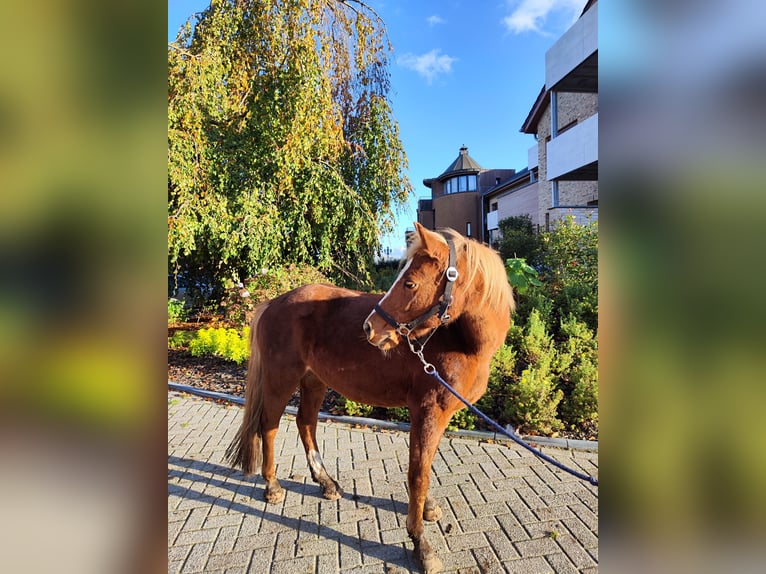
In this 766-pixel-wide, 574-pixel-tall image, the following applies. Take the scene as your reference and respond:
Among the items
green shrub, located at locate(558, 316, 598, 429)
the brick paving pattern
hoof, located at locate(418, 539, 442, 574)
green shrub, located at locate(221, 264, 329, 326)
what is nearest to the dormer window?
green shrub, located at locate(221, 264, 329, 326)

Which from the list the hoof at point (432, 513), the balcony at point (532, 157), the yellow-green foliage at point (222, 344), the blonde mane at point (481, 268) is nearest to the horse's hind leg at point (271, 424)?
the hoof at point (432, 513)

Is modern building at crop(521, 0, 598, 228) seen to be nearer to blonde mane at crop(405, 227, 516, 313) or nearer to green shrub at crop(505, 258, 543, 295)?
green shrub at crop(505, 258, 543, 295)

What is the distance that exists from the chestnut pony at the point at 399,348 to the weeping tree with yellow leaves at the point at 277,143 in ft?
15.8

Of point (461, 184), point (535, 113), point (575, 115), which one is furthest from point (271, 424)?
point (461, 184)

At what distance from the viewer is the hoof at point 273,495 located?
3.04 metres

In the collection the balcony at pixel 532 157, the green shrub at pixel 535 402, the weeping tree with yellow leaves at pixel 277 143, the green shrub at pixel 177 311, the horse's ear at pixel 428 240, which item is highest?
the balcony at pixel 532 157

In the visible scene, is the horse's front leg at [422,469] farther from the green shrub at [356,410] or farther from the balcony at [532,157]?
the balcony at [532,157]

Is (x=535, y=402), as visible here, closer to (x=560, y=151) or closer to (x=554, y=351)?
(x=554, y=351)

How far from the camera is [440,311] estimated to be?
83.7 inches

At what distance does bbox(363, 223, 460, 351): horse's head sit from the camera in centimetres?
213

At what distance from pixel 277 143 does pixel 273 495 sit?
699 centimetres
